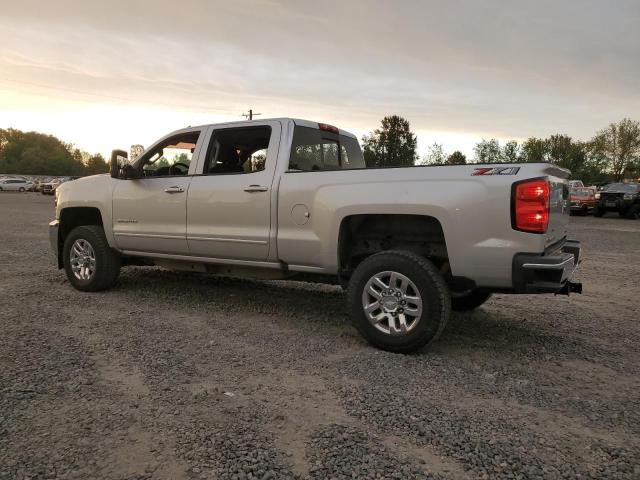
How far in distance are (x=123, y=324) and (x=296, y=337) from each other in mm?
1736

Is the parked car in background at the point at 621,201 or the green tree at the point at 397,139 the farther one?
the green tree at the point at 397,139

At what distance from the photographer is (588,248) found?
1227 centimetres

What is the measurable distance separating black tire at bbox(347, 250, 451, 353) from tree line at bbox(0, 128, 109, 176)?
95.2m

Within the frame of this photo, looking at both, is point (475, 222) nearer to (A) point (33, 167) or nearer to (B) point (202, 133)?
(B) point (202, 133)

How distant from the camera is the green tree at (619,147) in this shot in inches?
2825

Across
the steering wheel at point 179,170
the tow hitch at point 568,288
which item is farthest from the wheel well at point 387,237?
the steering wheel at point 179,170

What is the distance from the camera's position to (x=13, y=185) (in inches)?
2260

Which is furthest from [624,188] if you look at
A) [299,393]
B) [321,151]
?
[299,393]

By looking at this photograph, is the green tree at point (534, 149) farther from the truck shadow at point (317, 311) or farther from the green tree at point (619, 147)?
the truck shadow at point (317, 311)

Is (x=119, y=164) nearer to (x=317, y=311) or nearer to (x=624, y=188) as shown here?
(x=317, y=311)

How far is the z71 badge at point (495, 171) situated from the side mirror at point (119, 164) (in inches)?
156

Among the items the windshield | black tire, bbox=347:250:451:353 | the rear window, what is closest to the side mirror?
the rear window

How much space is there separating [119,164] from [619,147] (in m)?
81.1

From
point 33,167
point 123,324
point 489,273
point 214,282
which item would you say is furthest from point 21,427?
point 33,167
